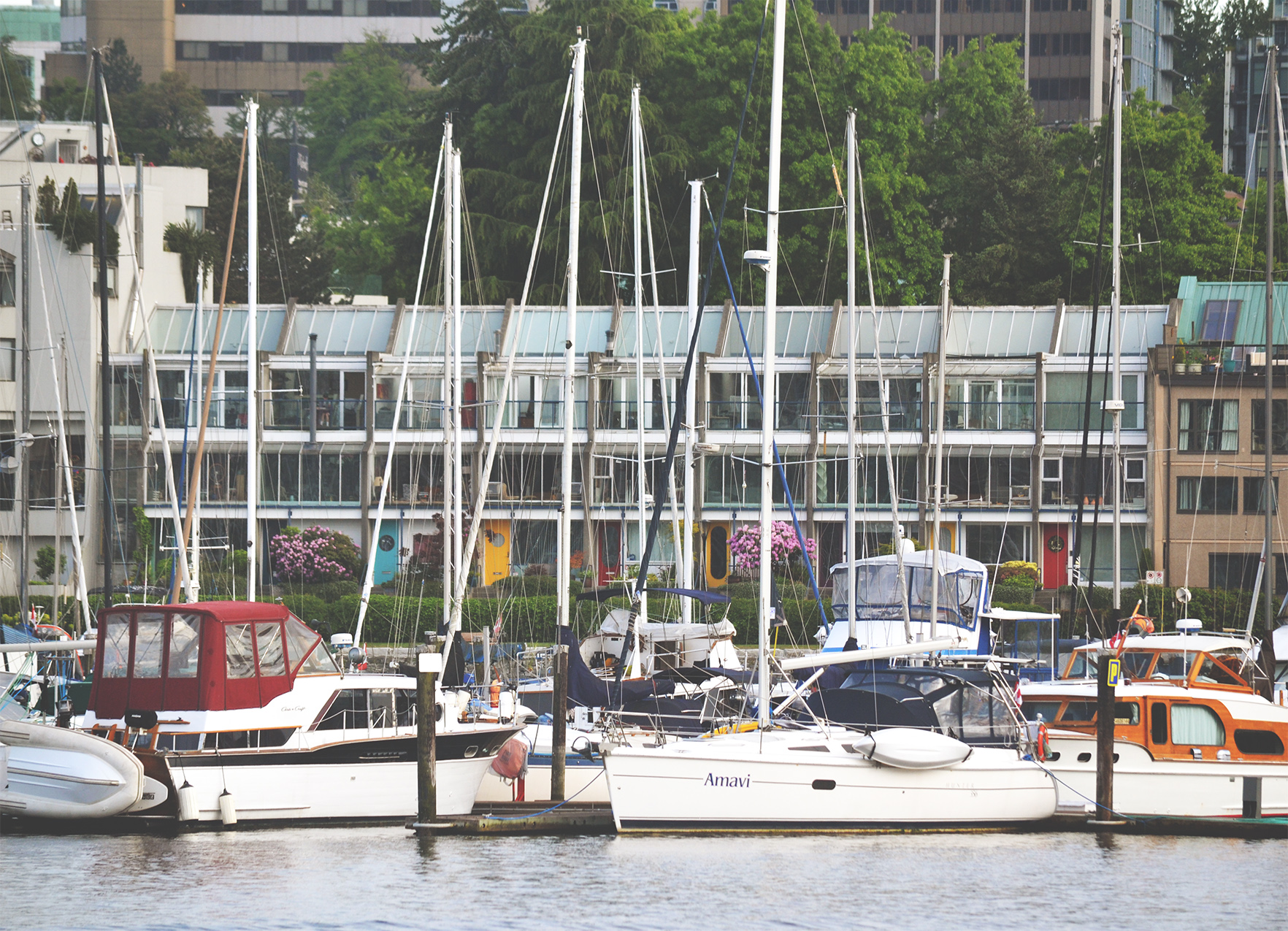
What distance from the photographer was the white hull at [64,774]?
2470 cm

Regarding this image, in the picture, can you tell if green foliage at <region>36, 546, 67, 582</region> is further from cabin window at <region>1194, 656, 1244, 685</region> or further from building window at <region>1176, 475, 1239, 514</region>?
building window at <region>1176, 475, 1239, 514</region>

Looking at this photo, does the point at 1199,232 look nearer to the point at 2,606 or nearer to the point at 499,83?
the point at 499,83

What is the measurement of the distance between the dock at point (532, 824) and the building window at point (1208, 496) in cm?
3327

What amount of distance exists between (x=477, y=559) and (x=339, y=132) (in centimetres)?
7733

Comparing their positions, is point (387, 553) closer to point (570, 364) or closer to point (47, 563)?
point (47, 563)

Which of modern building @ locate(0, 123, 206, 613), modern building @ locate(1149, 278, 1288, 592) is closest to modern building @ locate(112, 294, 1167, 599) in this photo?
modern building @ locate(1149, 278, 1288, 592)

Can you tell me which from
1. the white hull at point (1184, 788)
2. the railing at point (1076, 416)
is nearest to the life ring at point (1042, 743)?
the white hull at point (1184, 788)

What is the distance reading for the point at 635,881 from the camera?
872 inches

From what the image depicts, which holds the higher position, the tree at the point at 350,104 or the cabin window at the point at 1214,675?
the tree at the point at 350,104

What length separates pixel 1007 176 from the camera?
7031cm

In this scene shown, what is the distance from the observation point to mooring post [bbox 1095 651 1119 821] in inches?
1011

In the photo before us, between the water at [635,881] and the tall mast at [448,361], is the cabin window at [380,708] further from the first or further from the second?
the tall mast at [448,361]

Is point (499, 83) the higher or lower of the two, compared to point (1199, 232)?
higher

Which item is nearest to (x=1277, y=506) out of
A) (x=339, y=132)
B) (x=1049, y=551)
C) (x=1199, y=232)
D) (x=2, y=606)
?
(x=1049, y=551)
